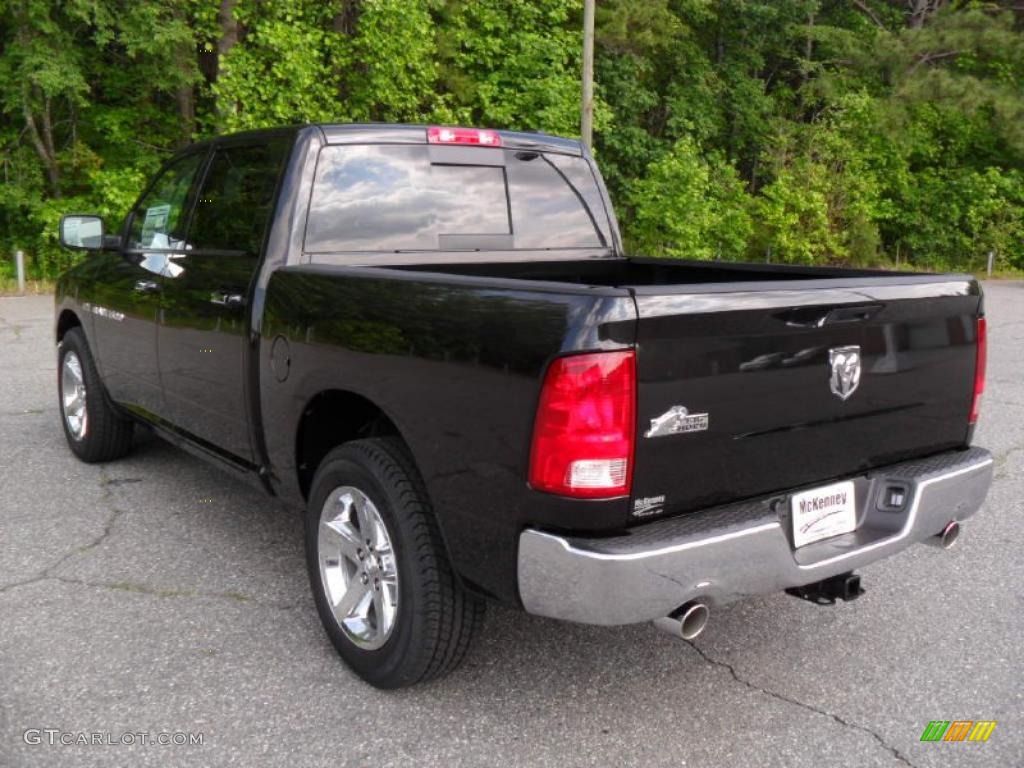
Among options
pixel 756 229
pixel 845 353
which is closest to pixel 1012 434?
pixel 845 353

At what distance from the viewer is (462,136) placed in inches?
156

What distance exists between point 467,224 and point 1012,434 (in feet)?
15.7

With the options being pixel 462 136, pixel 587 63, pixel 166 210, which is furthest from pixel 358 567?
pixel 587 63

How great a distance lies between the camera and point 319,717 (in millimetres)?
2844

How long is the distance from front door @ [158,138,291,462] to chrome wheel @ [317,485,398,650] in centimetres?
73

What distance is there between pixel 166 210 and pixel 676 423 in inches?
126

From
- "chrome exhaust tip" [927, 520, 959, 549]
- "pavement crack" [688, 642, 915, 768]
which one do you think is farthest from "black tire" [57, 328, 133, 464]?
"chrome exhaust tip" [927, 520, 959, 549]

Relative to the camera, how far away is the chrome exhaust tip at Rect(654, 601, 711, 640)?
8.20ft

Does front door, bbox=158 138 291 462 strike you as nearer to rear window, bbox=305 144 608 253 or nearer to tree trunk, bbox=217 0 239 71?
rear window, bbox=305 144 608 253

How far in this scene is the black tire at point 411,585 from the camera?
2764 mm

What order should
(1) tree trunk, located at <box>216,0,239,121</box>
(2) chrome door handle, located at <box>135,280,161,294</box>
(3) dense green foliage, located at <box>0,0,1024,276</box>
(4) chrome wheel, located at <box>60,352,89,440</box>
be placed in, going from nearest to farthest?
1. (2) chrome door handle, located at <box>135,280,161,294</box>
2. (4) chrome wheel, located at <box>60,352,89,440</box>
3. (3) dense green foliage, located at <box>0,0,1024,276</box>
4. (1) tree trunk, located at <box>216,0,239,121</box>

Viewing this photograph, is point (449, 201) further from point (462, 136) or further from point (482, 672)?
point (482, 672)

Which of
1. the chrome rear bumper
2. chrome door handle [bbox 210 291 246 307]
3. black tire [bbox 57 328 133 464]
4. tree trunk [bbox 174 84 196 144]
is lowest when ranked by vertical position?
black tire [bbox 57 328 133 464]

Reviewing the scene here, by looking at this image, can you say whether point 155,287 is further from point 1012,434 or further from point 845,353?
point 1012,434
